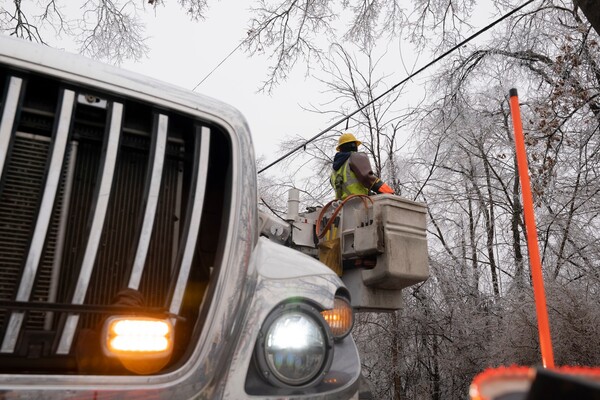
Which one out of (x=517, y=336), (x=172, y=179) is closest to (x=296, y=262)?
(x=172, y=179)

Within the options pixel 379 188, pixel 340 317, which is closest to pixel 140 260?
pixel 340 317

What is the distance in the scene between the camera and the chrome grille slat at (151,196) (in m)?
1.64

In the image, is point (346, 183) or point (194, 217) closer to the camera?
point (194, 217)

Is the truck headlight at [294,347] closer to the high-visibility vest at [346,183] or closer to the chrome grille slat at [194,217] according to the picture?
the chrome grille slat at [194,217]

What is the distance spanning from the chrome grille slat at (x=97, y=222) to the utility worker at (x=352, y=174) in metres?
4.20

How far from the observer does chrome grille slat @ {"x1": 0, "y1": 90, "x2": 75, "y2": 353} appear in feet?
4.71

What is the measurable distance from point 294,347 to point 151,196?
73 centimetres

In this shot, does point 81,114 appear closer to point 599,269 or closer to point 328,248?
point 328,248

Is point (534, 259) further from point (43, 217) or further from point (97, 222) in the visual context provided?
point (43, 217)

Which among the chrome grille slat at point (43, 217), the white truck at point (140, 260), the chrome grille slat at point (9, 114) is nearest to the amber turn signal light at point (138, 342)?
the white truck at point (140, 260)

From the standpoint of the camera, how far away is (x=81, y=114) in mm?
1763

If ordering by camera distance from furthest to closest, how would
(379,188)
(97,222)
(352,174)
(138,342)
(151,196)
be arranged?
(352,174)
(379,188)
(151,196)
(97,222)
(138,342)

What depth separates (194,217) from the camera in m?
1.75

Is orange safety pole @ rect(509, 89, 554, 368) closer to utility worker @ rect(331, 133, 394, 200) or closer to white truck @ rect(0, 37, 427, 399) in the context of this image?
white truck @ rect(0, 37, 427, 399)
